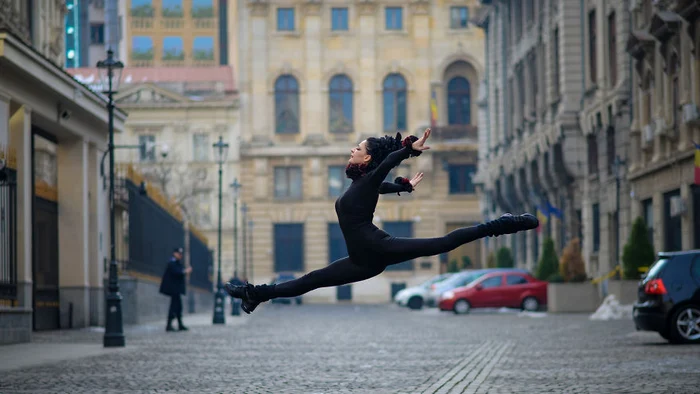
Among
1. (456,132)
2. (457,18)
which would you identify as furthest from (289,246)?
(457,18)

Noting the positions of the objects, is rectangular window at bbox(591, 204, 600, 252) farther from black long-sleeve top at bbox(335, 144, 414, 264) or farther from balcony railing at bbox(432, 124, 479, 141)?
black long-sleeve top at bbox(335, 144, 414, 264)

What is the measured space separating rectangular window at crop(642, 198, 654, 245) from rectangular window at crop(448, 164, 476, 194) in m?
46.5

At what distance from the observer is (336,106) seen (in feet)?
295

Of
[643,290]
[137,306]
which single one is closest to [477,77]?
[137,306]

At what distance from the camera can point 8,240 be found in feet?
81.6

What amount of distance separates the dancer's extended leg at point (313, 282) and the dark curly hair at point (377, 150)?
677 millimetres

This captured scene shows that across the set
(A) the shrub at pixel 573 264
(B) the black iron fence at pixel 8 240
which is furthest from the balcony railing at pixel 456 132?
(B) the black iron fence at pixel 8 240

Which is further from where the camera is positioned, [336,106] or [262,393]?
[336,106]

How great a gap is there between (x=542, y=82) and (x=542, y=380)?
45.4 metres

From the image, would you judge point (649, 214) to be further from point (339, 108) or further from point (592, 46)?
point (339, 108)

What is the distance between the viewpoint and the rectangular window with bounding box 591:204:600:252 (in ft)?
169

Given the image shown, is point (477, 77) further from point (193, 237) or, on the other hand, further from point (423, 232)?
point (193, 237)

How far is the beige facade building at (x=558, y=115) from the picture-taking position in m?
48.9

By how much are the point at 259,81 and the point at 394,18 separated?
32.1 ft
